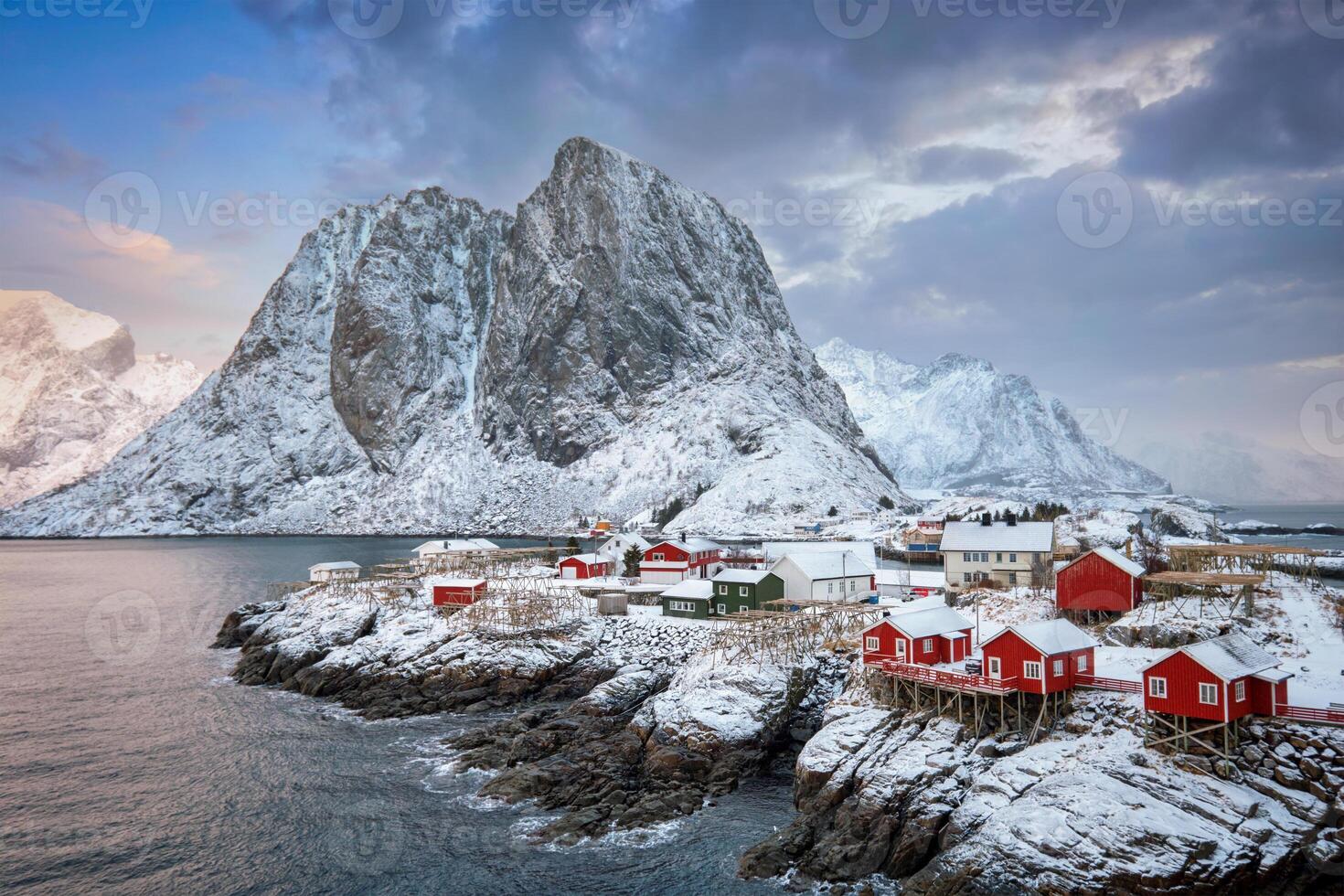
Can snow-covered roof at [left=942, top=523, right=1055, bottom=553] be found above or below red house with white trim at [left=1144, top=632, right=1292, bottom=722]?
above

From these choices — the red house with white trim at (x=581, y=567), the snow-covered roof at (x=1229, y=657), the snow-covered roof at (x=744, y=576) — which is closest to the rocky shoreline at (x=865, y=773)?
the snow-covered roof at (x=1229, y=657)

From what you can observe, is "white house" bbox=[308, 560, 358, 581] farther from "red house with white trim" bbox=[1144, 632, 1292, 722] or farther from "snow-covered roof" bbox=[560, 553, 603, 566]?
"red house with white trim" bbox=[1144, 632, 1292, 722]

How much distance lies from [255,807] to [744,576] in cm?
3075

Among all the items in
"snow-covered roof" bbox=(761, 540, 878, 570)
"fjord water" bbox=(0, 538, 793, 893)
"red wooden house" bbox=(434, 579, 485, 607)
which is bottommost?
"fjord water" bbox=(0, 538, 793, 893)

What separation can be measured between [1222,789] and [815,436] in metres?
148

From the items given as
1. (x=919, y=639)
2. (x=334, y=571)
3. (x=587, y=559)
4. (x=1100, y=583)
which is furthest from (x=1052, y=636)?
(x=334, y=571)

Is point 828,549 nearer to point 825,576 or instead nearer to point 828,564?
point 828,564

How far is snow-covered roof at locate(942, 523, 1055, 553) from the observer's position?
5506 centimetres

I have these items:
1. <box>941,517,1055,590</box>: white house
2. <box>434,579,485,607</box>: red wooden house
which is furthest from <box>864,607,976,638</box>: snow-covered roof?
<box>434,579,485,607</box>: red wooden house

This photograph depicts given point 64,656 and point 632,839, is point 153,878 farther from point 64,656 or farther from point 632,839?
point 64,656

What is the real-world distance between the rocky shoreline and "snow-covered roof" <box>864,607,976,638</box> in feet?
12.1

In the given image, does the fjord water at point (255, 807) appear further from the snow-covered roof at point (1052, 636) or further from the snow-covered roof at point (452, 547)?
the snow-covered roof at point (452, 547)

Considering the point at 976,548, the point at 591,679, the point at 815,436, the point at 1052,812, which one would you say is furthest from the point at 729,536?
the point at 1052,812

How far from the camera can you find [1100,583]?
41.0m
